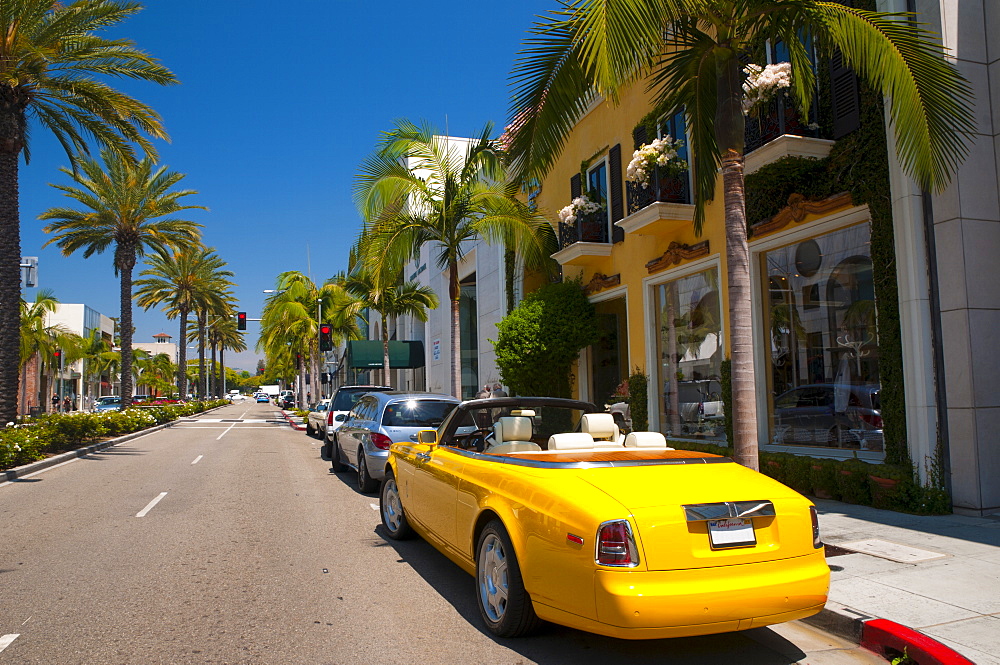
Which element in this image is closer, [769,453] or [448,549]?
[448,549]

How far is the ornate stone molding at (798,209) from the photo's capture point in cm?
950

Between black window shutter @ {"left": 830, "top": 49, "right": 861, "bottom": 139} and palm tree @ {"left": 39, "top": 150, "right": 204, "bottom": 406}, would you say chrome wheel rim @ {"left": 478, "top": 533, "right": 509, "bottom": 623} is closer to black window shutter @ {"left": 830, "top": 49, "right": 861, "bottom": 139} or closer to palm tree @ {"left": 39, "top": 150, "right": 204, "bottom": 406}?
black window shutter @ {"left": 830, "top": 49, "right": 861, "bottom": 139}

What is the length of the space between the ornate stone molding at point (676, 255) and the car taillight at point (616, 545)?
9.64 m

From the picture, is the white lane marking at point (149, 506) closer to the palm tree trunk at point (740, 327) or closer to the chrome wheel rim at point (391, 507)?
the chrome wheel rim at point (391, 507)

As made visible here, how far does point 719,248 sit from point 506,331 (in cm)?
640

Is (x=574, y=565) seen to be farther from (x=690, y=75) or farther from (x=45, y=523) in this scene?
(x=45, y=523)

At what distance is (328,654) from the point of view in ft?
14.0

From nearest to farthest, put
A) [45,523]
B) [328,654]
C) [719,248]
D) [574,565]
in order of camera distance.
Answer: [574,565], [328,654], [45,523], [719,248]

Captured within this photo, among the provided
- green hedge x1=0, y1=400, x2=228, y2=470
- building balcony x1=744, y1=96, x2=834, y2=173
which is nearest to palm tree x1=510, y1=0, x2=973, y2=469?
building balcony x1=744, y1=96, x2=834, y2=173

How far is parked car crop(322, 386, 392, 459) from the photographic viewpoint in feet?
54.5

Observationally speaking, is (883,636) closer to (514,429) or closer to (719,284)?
(514,429)

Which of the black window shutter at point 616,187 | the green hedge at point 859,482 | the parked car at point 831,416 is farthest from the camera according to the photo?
the black window shutter at point 616,187

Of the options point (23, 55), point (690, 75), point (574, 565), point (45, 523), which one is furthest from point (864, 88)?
point (23, 55)

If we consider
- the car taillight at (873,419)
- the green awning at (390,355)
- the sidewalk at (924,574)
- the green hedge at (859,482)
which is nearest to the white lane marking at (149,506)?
the sidewalk at (924,574)
